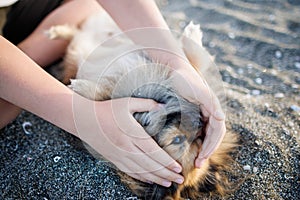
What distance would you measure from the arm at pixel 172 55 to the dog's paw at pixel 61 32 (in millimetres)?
348

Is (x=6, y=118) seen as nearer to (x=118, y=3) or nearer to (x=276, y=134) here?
(x=118, y=3)

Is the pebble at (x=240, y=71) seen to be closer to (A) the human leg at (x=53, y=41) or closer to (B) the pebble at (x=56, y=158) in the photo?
(A) the human leg at (x=53, y=41)

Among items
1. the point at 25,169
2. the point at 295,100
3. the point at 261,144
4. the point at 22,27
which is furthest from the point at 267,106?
the point at 22,27

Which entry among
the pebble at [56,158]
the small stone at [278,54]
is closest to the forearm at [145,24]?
the pebble at [56,158]

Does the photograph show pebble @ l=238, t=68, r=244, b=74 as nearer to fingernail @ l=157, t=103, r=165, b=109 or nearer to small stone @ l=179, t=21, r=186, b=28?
small stone @ l=179, t=21, r=186, b=28

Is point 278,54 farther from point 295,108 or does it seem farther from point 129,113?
point 129,113

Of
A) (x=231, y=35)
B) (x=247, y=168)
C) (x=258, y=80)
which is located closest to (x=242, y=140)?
(x=247, y=168)

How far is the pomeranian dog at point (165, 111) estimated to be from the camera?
4.53 feet

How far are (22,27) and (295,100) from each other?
1.41 metres

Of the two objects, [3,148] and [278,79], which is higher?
[3,148]

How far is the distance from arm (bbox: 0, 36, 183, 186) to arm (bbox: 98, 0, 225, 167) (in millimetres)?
127

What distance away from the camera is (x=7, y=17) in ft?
7.34

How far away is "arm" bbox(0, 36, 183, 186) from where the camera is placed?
4.35 feet


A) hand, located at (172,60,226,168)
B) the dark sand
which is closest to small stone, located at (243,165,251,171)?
the dark sand
